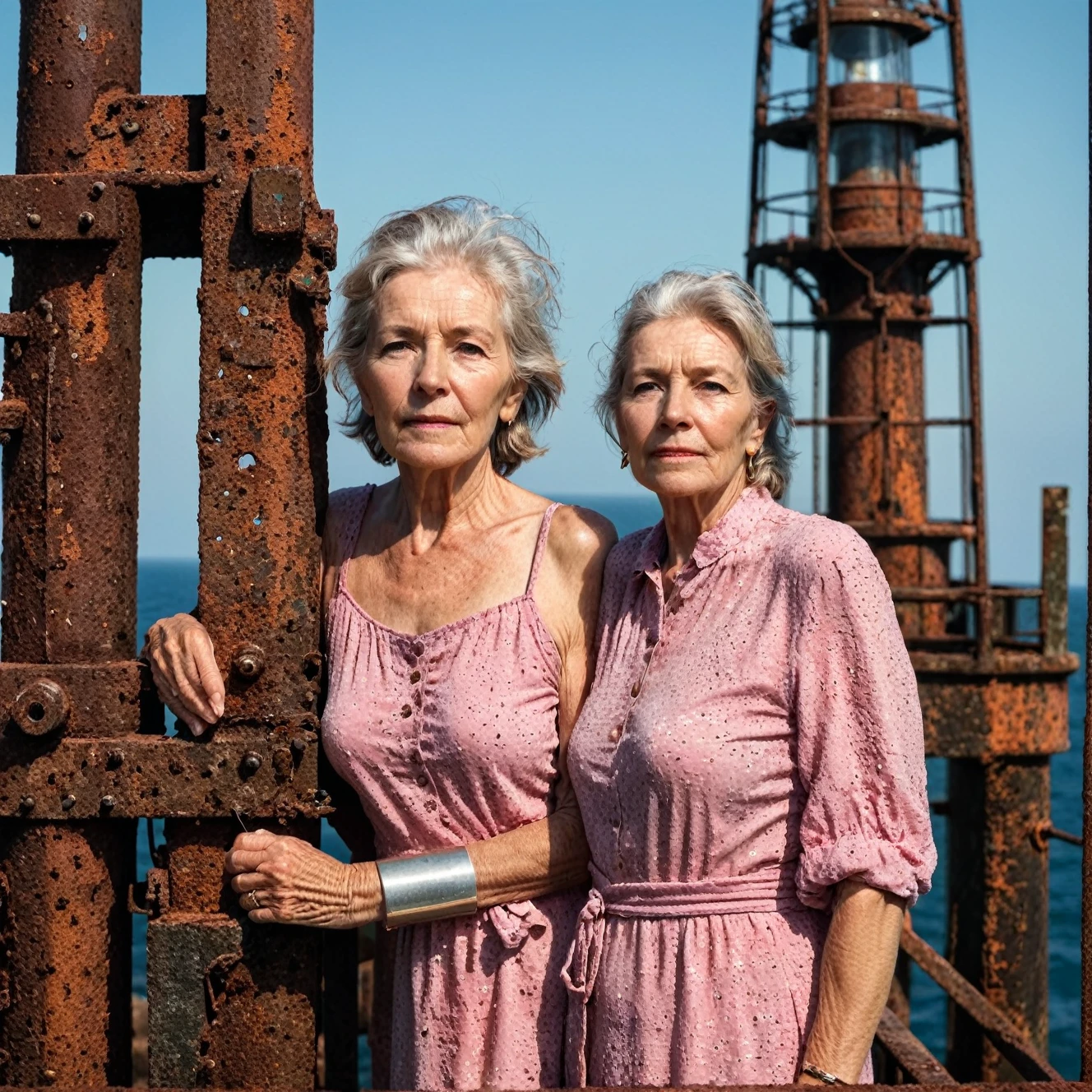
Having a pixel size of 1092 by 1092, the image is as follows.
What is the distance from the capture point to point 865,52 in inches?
500

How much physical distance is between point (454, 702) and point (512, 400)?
2.32 ft

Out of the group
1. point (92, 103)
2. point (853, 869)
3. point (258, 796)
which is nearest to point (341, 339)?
point (92, 103)

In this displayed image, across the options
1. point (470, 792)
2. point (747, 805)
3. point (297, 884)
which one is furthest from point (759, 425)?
point (297, 884)

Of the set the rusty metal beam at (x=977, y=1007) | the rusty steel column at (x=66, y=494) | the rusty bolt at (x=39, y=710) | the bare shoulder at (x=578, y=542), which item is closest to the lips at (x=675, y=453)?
the bare shoulder at (x=578, y=542)

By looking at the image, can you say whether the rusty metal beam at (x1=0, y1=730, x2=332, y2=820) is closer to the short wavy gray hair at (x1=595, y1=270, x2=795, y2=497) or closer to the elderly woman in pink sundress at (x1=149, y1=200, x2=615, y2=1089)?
the elderly woman in pink sundress at (x1=149, y1=200, x2=615, y2=1089)

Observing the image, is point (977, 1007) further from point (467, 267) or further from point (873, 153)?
point (873, 153)

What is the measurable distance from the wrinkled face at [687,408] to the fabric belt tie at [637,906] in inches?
31.0

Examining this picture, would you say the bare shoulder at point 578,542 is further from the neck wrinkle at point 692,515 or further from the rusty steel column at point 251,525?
the rusty steel column at point 251,525

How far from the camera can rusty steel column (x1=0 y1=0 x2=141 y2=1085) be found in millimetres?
3285

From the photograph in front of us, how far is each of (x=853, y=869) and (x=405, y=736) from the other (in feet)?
3.22

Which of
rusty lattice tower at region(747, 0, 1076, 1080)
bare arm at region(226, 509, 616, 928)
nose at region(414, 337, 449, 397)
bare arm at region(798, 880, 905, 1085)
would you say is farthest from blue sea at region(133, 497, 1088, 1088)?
bare arm at region(798, 880, 905, 1085)

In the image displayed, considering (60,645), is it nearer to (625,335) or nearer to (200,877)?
(200,877)

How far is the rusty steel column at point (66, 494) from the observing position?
3.29 metres

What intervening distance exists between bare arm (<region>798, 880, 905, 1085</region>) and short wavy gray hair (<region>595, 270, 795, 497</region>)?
0.91 m
